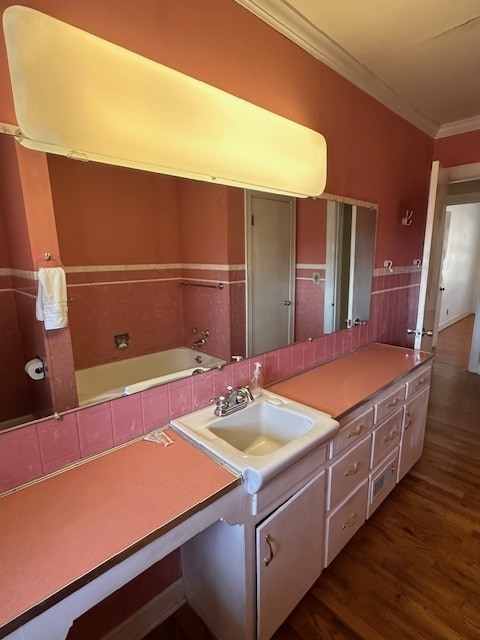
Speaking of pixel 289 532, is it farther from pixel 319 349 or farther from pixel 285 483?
pixel 319 349

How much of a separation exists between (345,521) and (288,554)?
0.47 metres

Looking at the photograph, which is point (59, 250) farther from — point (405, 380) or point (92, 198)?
point (405, 380)

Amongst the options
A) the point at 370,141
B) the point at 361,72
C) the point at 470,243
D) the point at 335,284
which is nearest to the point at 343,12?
the point at 361,72

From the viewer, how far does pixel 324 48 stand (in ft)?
5.51

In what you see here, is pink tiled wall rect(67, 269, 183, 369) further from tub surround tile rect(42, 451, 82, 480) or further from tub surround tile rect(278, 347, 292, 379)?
tub surround tile rect(278, 347, 292, 379)

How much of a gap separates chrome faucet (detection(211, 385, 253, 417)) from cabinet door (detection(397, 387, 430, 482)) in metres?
1.09

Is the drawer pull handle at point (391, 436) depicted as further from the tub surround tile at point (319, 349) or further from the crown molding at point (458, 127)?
the crown molding at point (458, 127)

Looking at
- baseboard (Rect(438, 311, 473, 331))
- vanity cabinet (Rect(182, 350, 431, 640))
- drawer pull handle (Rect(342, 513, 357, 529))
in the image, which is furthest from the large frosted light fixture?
baseboard (Rect(438, 311, 473, 331))

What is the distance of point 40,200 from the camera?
0.96 m

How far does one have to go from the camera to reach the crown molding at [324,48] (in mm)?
1394

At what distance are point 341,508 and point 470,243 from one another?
7.13m

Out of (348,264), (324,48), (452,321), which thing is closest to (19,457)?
(348,264)

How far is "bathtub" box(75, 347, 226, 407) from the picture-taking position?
1.09 metres

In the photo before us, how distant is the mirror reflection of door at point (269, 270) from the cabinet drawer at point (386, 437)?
2.15 feet
